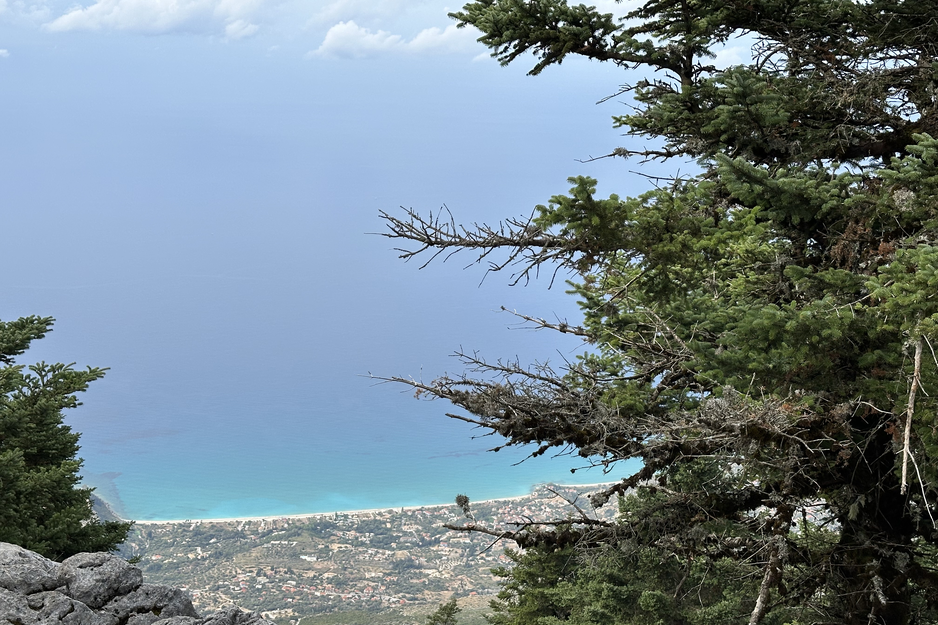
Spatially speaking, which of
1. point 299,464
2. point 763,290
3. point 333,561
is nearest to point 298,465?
point 299,464

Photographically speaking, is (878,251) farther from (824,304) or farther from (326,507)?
(326,507)

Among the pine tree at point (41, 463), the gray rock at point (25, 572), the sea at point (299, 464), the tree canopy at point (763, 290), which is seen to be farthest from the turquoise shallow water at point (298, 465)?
the gray rock at point (25, 572)

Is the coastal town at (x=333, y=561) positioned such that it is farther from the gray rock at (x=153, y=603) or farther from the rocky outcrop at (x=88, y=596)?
the rocky outcrop at (x=88, y=596)

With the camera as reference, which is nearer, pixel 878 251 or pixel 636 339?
pixel 878 251

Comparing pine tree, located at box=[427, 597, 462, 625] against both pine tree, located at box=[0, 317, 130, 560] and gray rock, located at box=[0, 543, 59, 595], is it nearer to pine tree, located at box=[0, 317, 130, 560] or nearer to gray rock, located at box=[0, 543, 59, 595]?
pine tree, located at box=[0, 317, 130, 560]

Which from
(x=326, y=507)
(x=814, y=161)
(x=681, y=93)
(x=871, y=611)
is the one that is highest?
Answer: (x=326, y=507)

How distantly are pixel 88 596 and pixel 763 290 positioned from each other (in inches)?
297

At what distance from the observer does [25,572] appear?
26.8 feet

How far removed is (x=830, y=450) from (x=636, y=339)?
2.97 metres

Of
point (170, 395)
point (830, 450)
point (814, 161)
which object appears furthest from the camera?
point (170, 395)

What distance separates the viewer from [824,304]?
625 cm

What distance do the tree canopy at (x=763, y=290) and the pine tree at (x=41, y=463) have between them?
7925 millimetres

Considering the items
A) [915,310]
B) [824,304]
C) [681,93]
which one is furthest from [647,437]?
[681,93]

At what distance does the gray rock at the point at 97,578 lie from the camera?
8250 mm
